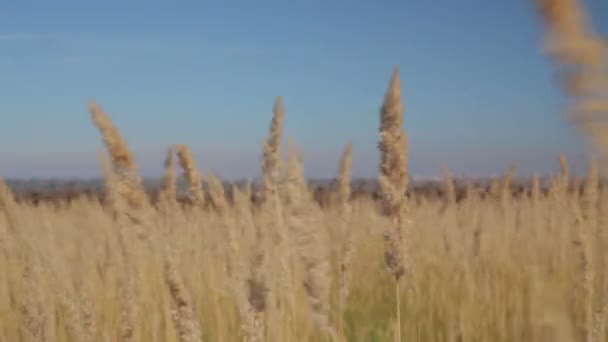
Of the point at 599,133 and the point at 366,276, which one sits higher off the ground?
the point at 599,133

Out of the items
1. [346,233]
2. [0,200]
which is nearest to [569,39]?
[0,200]

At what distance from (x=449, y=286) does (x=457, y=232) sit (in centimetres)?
33

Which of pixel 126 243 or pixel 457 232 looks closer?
pixel 126 243

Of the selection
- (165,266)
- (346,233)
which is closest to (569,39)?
(165,266)

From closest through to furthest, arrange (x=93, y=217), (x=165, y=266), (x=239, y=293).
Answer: (x=165, y=266) → (x=239, y=293) → (x=93, y=217)

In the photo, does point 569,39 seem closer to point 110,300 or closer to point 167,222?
point 167,222

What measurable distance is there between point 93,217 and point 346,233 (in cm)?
214

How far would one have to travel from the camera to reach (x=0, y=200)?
1939 millimetres

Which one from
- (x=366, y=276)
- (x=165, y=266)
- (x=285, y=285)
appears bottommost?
(x=366, y=276)

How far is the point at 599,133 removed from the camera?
0.33 meters

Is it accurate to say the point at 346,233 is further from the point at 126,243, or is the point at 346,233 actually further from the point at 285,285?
the point at 126,243

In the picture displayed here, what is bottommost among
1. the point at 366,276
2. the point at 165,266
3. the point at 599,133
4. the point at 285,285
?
the point at 366,276

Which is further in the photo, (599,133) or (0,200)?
(0,200)

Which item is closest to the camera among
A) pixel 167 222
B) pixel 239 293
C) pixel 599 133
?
pixel 599 133
